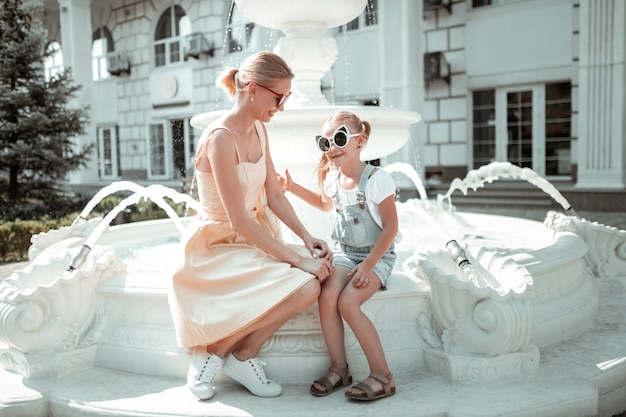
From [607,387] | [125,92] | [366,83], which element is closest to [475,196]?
[366,83]

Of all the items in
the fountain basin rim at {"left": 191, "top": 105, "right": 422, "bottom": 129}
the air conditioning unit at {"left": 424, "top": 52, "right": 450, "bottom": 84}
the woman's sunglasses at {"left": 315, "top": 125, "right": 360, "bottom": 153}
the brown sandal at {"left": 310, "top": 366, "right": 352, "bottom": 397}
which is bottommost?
A: the brown sandal at {"left": 310, "top": 366, "right": 352, "bottom": 397}

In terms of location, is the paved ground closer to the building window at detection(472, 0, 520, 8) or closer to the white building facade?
the white building facade

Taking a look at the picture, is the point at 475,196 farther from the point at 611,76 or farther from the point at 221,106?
the point at 221,106

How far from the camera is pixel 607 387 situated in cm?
270

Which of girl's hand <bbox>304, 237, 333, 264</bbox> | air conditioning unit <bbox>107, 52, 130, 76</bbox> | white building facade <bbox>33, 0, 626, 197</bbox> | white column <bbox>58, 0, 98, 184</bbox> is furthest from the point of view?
air conditioning unit <bbox>107, 52, 130, 76</bbox>

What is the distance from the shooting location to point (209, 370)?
8.23 ft

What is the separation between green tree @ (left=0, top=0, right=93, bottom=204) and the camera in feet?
40.9

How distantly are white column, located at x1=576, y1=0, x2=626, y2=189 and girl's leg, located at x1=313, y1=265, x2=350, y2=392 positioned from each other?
34.7 ft

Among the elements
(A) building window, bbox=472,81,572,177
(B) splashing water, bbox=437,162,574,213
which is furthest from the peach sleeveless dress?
(A) building window, bbox=472,81,572,177

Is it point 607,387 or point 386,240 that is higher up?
point 386,240

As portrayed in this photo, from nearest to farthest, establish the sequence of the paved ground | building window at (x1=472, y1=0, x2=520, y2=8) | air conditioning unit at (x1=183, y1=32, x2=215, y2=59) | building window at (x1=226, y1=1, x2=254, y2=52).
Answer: the paved ground → building window at (x1=472, y1=0, x2=520, y2=8) → building window at (x1=226, y1=1, x2=254, y2=52) → air conditioning unit at (x1=183, y1=32, x2=215, y2=59)

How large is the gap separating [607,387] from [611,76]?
34.7 ft

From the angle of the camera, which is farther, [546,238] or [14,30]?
[14,30]

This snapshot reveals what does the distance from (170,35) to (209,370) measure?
64.9 ft
